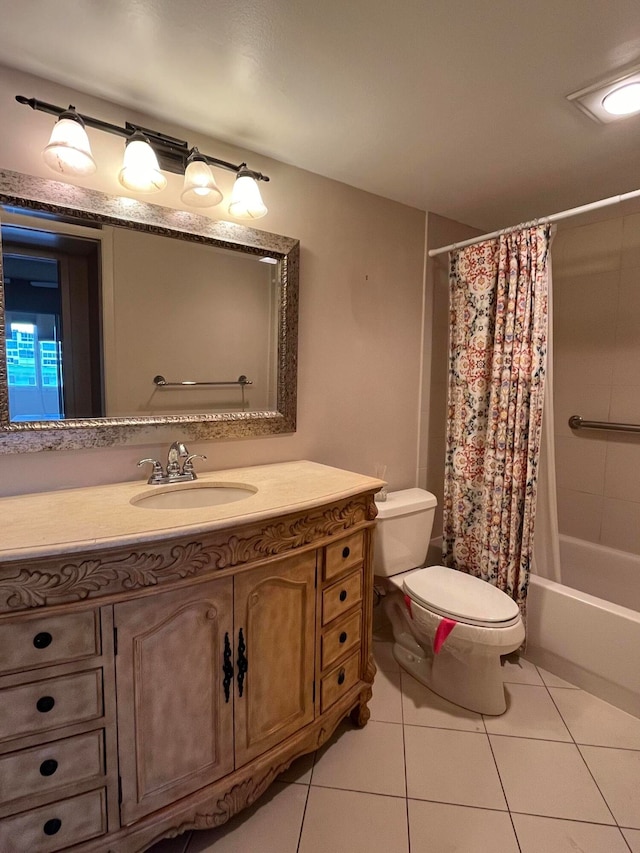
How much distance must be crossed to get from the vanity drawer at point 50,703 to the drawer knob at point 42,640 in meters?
0.08

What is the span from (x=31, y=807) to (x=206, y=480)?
0.90 m

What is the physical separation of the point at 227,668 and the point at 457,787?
2.87 ft

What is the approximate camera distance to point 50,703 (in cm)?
94

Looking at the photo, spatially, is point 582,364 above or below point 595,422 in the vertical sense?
above

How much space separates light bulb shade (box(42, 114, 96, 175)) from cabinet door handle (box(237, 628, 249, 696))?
1.39 meters

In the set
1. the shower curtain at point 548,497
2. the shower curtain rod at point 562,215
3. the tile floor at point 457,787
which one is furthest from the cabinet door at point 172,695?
the shower curtain rod at point 562,215

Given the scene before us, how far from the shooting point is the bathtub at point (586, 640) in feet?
5.41

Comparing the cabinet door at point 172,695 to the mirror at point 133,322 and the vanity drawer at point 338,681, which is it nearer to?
the vanity drawer at point 338,681

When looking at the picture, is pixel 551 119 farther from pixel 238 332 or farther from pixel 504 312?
pixel 238 332

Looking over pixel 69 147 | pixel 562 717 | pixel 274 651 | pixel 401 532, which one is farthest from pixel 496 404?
pixel 69 147

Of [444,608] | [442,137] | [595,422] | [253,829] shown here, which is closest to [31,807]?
[253,829]

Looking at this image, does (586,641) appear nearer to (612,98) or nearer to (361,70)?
(612,98)

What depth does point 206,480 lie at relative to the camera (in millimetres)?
1522

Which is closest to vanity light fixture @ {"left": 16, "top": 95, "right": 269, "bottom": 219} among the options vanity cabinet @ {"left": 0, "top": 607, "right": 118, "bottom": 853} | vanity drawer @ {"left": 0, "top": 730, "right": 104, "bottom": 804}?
vanity cabinet @ {"left": 0, "top": 607, "right": 118, "bottom": 853}
